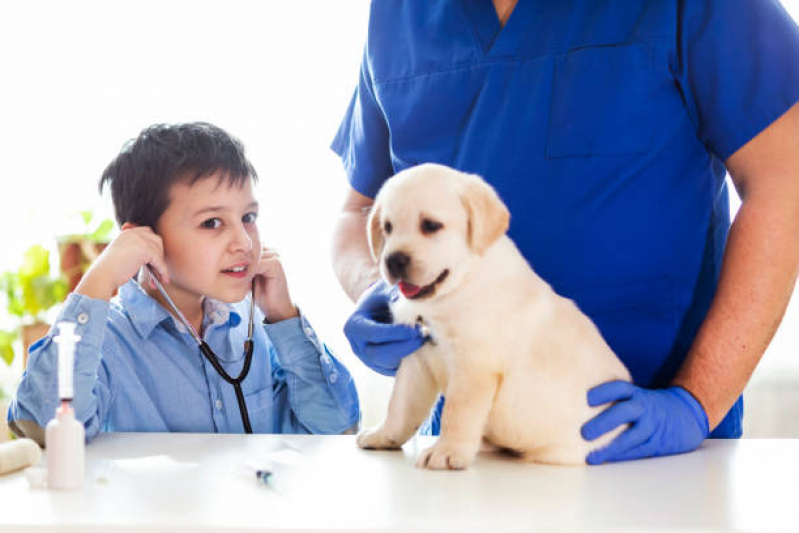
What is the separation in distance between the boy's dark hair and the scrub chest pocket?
26.3 inches

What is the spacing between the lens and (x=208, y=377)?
5.27ft

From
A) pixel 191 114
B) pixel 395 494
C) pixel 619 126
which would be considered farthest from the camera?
pixel 191 114

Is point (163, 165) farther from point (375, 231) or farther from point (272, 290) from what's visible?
point (375, 231)

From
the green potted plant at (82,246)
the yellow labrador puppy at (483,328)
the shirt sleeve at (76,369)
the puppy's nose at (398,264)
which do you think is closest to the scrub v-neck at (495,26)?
the yellow labrador puppy at (483,328)

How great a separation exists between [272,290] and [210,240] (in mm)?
162

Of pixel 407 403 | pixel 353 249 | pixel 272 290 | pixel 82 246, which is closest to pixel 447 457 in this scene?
pixel 407 403

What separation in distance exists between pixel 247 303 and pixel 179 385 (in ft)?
0.90

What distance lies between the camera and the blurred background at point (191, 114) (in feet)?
9.66

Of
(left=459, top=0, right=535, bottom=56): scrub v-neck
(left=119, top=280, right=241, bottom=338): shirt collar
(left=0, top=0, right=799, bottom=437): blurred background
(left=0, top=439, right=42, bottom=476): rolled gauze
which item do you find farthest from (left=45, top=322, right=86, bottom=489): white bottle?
(left=0, top=0, right=799, bottom=437): blurred background

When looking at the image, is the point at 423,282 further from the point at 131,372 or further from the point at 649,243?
the point at 131,372

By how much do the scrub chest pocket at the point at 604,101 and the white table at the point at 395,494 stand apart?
50cm

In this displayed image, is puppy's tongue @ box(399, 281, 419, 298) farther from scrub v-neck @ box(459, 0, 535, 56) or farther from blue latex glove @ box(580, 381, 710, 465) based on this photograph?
scrub v-neck @ box(459, 0, 535, 56)

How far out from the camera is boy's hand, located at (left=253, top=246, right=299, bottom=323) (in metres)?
1.62

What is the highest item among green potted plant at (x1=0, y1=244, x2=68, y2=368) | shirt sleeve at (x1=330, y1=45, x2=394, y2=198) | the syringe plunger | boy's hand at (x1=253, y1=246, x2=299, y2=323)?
shirt sleeve at (x1=330, y1=45, x2=394, y2=198)
